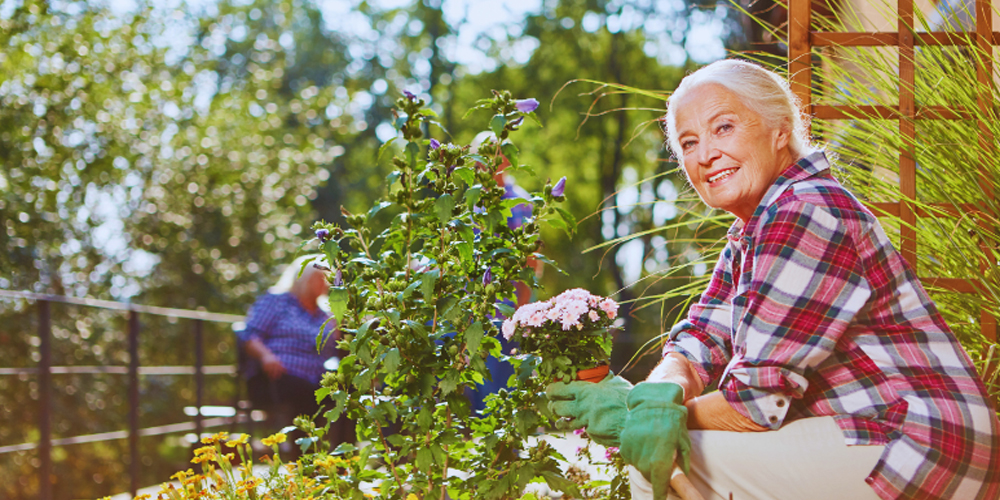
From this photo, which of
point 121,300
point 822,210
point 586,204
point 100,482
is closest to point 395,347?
point 822,210

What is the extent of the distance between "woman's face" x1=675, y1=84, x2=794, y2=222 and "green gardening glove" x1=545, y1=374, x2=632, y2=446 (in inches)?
16.7

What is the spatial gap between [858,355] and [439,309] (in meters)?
0.92

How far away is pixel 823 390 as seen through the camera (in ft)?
4.54

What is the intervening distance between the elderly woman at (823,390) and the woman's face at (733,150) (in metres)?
0.07

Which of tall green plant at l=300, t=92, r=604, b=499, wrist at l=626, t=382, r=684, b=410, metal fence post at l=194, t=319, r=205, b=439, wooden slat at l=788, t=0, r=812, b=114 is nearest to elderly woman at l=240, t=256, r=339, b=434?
metal fence post at l=194, t=319, r=205, b=439

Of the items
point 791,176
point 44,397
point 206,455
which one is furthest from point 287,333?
point 791,176

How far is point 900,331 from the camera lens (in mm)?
1357

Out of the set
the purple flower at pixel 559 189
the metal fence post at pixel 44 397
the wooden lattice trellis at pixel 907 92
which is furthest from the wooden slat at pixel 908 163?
the metal fence post at pixel 44 397

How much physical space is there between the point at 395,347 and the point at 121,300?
399 inches

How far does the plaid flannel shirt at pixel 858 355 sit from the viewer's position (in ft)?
4.24

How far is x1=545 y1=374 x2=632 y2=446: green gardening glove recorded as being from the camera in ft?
4.99

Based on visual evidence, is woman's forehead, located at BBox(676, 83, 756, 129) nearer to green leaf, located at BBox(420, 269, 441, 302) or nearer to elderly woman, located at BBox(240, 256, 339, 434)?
green leaf, located at BBox(420, 269, 441, 302)

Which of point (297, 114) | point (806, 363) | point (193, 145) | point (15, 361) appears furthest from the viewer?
point (297, 114)

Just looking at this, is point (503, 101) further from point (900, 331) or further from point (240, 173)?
point (240, 173)
